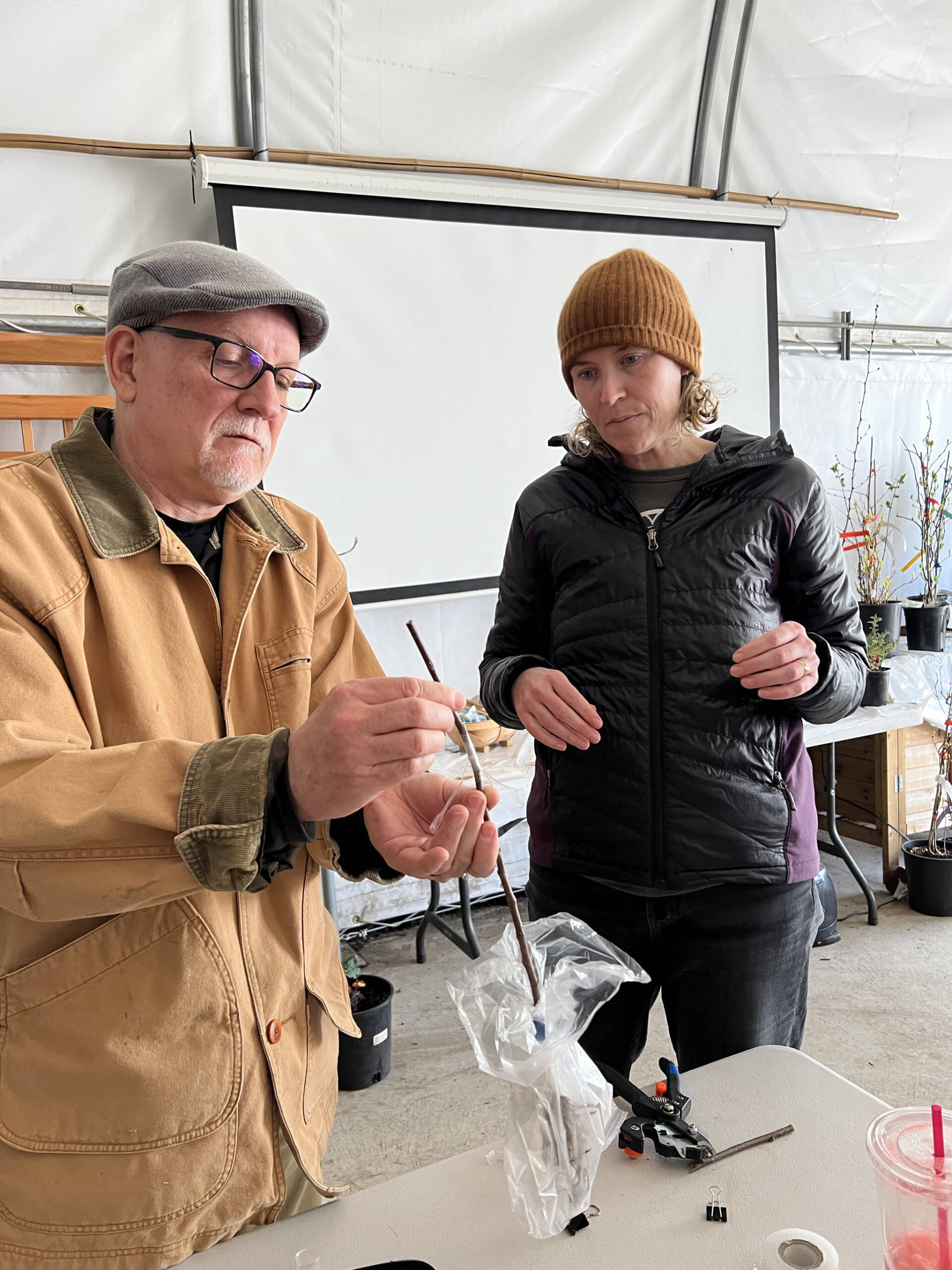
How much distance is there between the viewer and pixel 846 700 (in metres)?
1.61

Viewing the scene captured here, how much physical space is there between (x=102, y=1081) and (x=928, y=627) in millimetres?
4316

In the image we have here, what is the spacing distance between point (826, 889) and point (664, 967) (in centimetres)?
229

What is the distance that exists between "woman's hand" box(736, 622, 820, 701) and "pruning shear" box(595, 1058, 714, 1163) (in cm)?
57

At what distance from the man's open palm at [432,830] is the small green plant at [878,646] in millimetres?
3185

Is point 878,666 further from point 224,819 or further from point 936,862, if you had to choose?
point 224,819

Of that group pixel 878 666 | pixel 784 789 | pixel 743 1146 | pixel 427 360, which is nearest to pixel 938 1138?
pixel 743 1146

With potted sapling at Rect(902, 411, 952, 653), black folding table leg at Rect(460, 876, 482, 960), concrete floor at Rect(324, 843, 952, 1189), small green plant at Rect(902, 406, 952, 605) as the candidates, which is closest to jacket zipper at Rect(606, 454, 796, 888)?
concrete floor at Rect(324, 843, 952, 1189)

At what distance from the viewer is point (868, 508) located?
4.96m

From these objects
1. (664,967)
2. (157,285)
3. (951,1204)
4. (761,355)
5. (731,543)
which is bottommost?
(664,967)

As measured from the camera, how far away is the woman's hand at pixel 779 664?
145 cm

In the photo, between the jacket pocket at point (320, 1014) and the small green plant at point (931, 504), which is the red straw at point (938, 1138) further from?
the small green plant at point (931, 504)

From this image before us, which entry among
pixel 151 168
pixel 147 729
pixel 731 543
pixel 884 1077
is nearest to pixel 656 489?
pixel 731 543

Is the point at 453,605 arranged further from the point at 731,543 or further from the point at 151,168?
the point at 731,543

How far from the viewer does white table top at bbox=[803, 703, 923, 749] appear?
3.64 meters
